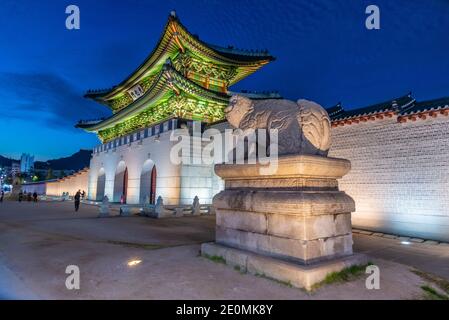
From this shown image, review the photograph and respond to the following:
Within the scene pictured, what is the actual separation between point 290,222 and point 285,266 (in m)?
0.61


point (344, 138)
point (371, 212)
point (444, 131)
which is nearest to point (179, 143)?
point (344, 138)

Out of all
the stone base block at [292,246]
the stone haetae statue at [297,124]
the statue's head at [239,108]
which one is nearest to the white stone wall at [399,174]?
the stone base block at [292,246]

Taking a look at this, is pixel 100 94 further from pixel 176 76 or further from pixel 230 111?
pixel 230 111

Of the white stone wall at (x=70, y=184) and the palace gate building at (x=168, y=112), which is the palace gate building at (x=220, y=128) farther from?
the white stone wall at (x=70, y=184)

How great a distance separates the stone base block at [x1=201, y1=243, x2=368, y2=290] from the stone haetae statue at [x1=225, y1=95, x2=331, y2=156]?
1.71 metres

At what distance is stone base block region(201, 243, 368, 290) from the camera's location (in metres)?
3.41

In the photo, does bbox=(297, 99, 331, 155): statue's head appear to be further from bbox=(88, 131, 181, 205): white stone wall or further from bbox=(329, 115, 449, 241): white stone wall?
bbox=(88, 131, 181, 205): white stone wall

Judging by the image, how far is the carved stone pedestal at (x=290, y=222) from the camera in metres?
3.66

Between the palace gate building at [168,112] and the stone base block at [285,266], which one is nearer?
the stone base block at [285,266]

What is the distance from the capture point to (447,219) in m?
9.94

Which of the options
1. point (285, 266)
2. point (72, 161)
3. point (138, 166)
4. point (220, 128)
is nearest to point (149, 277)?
point (285, 266)

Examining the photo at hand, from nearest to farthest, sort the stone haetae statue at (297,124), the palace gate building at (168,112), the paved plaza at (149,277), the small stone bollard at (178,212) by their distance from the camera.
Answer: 1. the paved plaza at (149,277)
2. the stone haetae statue at (297,124)
3. the small stone bollard at (178,212)
4. the palace gate building at (168,112)

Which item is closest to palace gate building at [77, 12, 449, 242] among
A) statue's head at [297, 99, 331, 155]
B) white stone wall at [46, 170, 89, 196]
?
white stone wall at [46, 170, 89, 196]

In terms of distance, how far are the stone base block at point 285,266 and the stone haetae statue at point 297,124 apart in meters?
1.71
